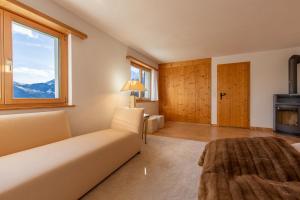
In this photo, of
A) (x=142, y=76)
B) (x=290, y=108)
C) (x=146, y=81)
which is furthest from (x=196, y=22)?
(x=290, y=108)

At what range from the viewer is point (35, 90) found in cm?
212

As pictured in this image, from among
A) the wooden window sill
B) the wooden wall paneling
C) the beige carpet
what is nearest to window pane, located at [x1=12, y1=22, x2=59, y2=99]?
the wooden window sill

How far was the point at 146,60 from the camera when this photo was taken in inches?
198

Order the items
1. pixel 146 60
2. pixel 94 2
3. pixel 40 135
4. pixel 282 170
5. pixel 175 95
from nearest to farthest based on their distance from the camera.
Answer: pixel 282 170, pixel 40 135, pixel 94 2, pixel 146 60, pixel 175 95

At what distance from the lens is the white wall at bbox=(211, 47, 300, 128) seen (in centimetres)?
415

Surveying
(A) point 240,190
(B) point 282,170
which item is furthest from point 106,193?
(B) point 282,170

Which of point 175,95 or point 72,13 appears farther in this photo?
point 175,95

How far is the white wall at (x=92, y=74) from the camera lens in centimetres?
246

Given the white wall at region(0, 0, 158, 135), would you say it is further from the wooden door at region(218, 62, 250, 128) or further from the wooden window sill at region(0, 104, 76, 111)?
the wooden door at region(218, 62, 250, 128)

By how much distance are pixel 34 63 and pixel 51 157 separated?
56.6 inches

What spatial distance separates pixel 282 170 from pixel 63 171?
1.61m

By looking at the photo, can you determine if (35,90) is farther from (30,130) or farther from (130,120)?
(130,120)

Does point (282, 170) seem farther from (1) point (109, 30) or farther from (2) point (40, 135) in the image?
(1) point (109, 30)

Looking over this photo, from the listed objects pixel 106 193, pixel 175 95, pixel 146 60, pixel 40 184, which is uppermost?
pixel 146 60
